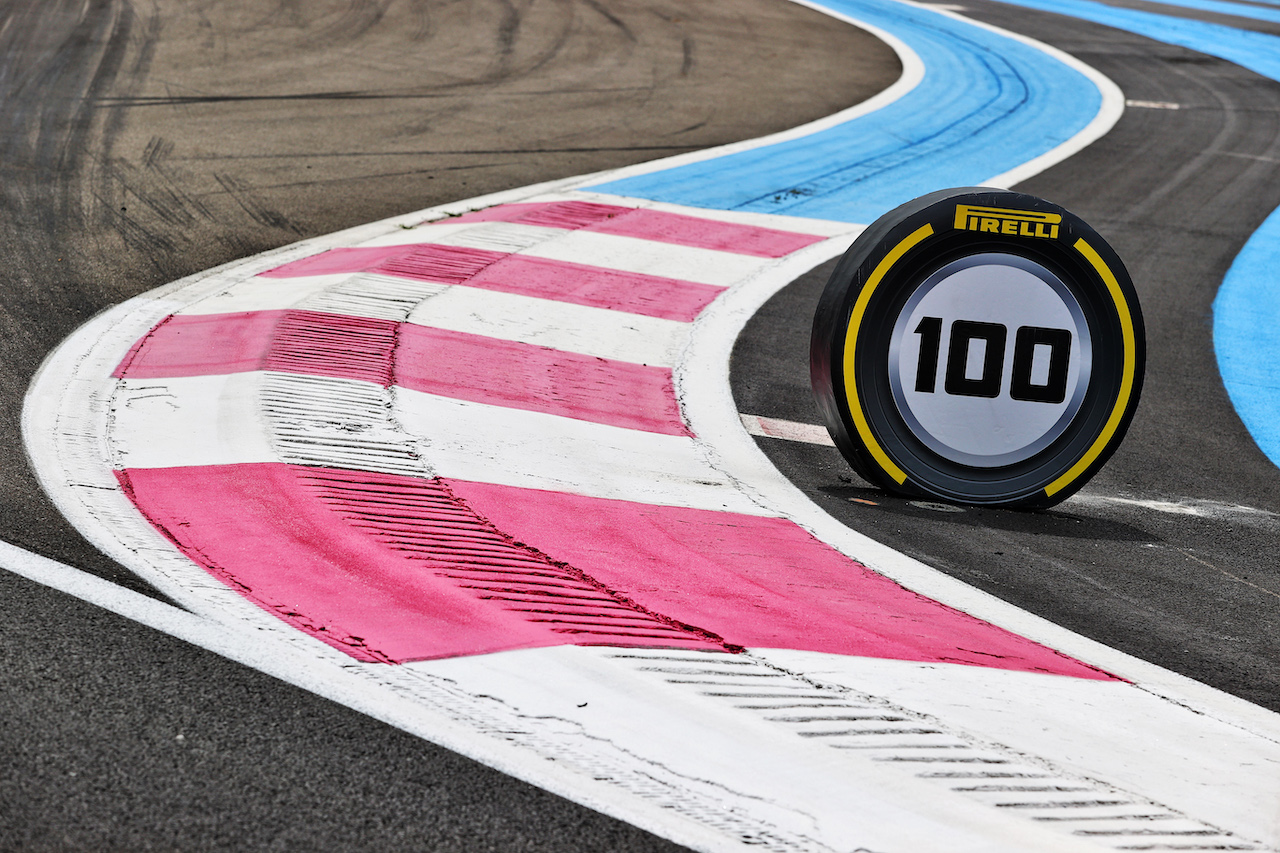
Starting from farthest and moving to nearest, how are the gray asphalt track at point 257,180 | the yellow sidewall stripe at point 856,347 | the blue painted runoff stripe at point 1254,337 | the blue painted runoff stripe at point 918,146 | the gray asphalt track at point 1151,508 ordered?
the blue painted runoff stripe at point 918,146 < the blue painted runoff stripe at point 1254,337 < the yellow sidewall stripe at point 856,347 < the gray asphalt track at point 1151,508 < the gray asphalt track at point 257,180

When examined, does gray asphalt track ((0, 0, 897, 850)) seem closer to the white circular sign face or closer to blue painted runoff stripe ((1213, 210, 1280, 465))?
the white circular sign face

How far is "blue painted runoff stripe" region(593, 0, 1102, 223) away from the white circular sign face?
5014mm

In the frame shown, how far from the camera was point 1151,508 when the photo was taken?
5.21 meters

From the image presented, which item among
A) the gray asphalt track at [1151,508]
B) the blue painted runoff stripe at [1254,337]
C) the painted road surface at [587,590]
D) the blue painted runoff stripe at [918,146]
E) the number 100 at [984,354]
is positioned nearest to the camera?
the painted road surface at [587,590]

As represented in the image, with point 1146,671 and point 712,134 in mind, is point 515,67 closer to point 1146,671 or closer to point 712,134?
point 712,134

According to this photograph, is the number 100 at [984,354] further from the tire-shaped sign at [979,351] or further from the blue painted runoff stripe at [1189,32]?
the blue painted runoff stripe at [1189,32]

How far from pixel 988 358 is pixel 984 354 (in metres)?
0.02

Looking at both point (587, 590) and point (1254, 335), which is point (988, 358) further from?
point (1254, 335)

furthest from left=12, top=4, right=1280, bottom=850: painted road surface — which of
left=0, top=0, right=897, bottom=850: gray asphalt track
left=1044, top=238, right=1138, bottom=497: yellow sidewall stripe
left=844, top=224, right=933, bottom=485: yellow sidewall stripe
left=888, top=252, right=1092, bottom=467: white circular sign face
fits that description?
left=1044, top=238, right=1138, bottom=497: yellow sidewall stripe

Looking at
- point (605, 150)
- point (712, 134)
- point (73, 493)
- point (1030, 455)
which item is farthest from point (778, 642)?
point (712, 134)

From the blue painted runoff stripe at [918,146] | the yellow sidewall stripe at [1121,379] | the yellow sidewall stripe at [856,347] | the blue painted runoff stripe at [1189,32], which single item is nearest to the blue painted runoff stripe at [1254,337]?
the yellow sidewall stripe at [1121,379]

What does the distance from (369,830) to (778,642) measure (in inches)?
53.4

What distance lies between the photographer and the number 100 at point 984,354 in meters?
4.93

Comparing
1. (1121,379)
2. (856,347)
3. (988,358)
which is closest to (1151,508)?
(1121,379)
